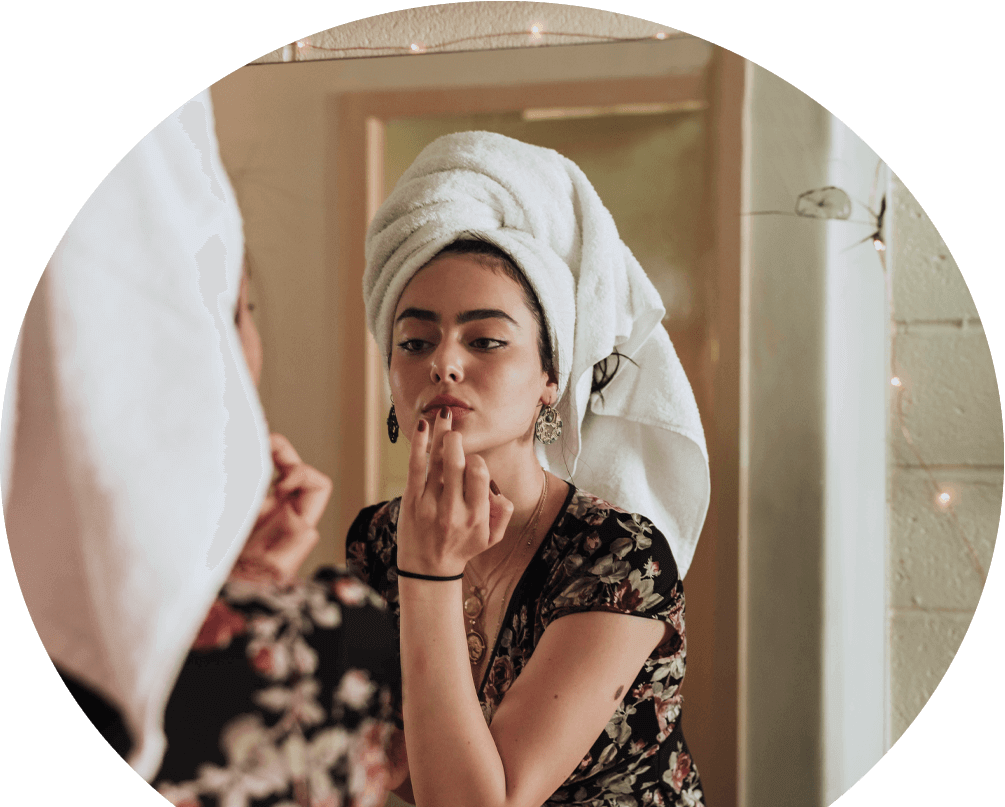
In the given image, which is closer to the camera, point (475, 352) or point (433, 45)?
point (475, 352)

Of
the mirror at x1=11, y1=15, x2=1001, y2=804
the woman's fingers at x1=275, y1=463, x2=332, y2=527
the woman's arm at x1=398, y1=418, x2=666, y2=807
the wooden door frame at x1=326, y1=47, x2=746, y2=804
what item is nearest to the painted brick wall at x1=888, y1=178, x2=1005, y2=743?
the mirror at x1=11, y1=15, x2=1001, y2=804

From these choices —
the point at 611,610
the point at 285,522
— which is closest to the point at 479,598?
the point at 611,610

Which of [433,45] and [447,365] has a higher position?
[433,45]

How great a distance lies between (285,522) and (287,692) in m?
0.20

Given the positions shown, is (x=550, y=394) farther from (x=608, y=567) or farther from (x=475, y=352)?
(x=608, y=567)

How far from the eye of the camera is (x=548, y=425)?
105 centimetres

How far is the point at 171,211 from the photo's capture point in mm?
1123

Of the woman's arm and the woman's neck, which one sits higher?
the woman's neck

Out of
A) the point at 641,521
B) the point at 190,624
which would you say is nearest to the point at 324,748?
the point at 190,624

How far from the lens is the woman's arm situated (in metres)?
1.00

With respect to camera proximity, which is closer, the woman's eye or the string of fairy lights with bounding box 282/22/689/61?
the woman's eye

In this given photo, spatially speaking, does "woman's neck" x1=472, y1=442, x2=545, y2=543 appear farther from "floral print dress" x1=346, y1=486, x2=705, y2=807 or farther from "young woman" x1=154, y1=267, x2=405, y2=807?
"young woman" x1=154, y1=267, x2=405, y2=807

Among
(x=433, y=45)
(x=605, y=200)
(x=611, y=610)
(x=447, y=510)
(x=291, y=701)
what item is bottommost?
(x=291, y=701)

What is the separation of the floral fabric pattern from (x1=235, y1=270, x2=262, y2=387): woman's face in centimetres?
27
